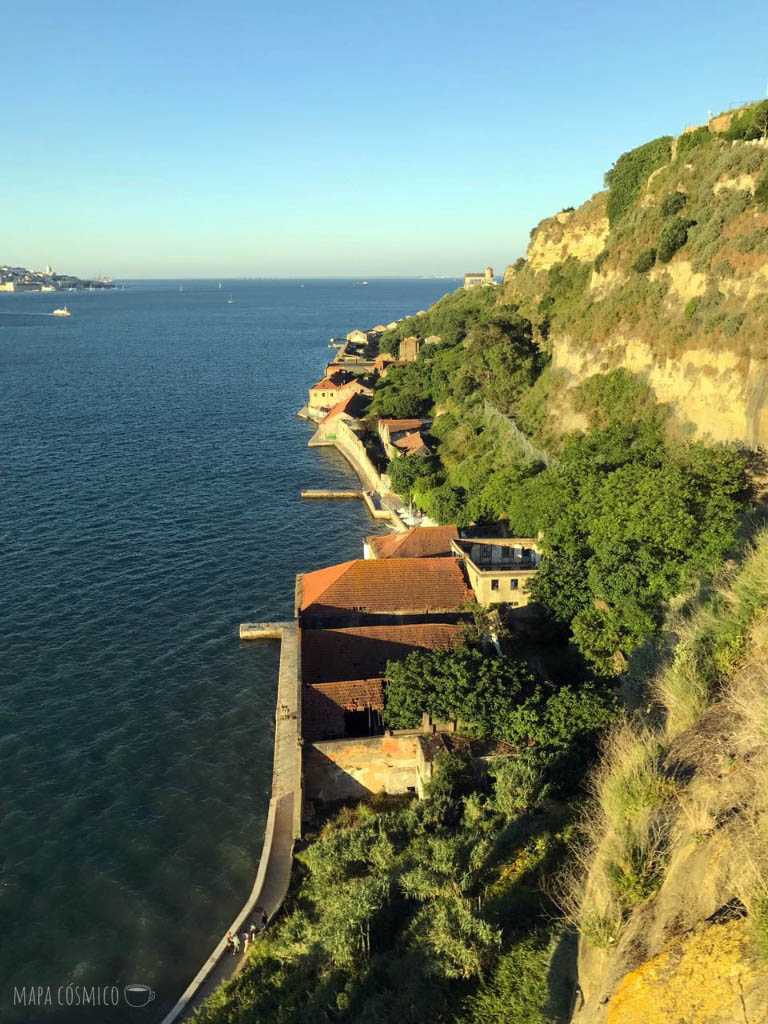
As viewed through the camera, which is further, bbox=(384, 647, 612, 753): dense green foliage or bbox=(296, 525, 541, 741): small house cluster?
bbox=(296, 525, 541, 741): small house cluster

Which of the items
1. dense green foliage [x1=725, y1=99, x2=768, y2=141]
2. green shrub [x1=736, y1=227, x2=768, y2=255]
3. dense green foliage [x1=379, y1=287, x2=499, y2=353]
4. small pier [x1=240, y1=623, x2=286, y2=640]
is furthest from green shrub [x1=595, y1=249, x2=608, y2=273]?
small pier [x1=240, y1=623, x2=286, y2=640]

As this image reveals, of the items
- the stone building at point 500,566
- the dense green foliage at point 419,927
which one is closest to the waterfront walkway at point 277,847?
the dense green foliage at point 419,927

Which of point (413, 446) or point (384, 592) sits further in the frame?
point (413, 446)

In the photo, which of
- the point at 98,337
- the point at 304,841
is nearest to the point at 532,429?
the point at 304,841

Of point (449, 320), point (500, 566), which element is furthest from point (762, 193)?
point (449, 320)

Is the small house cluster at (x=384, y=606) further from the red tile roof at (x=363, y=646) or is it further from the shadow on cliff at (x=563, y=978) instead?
the shadow on cliff at (x=563, y=978)

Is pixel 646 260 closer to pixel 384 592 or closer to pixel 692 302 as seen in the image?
pixel 692 302

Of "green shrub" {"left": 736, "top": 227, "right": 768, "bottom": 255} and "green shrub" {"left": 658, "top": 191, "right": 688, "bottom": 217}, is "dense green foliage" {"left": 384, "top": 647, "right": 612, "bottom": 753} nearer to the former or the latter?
"green shrub" {"left": 736, "top": 227, "right": 768, "bottom": 255}
